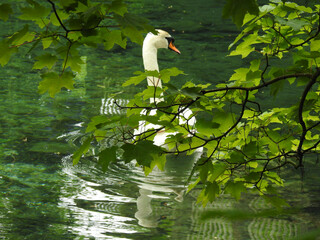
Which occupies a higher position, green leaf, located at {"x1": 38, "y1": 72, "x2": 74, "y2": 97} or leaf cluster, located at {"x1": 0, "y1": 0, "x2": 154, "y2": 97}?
leaf cluster, located at {"x1": 0, "y1": 0, "x2": 154, "y2": 97}

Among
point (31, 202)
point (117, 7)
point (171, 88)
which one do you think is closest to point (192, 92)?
point (171, 88)

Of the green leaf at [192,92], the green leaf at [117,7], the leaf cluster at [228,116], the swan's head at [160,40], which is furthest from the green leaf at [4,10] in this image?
the swan's head at [160,40]

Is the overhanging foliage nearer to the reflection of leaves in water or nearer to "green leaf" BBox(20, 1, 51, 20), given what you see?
"green leaf" BBox(20, 1, 51, 20)

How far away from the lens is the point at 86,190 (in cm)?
546

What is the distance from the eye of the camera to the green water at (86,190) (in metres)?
4.66

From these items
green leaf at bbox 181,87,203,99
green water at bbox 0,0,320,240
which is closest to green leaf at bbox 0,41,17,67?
green leaf at bbox 181,87,203,99

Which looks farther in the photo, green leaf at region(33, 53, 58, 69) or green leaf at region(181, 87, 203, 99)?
green leaf at region(33, 53, 58, 69)

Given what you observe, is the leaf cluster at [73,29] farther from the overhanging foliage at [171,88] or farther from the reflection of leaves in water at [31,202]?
the reflection of leaves in water at [31,202]

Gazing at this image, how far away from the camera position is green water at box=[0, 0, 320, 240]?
4.66 meters

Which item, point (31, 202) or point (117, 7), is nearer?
point (117, 7)

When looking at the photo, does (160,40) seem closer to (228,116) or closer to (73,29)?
(228,116)

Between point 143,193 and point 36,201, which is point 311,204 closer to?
point 143,193

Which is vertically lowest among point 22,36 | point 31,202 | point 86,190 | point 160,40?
point 31,202

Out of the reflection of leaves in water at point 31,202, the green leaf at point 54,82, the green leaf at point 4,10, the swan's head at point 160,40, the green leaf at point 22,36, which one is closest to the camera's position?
the green leaf at point 4,10
